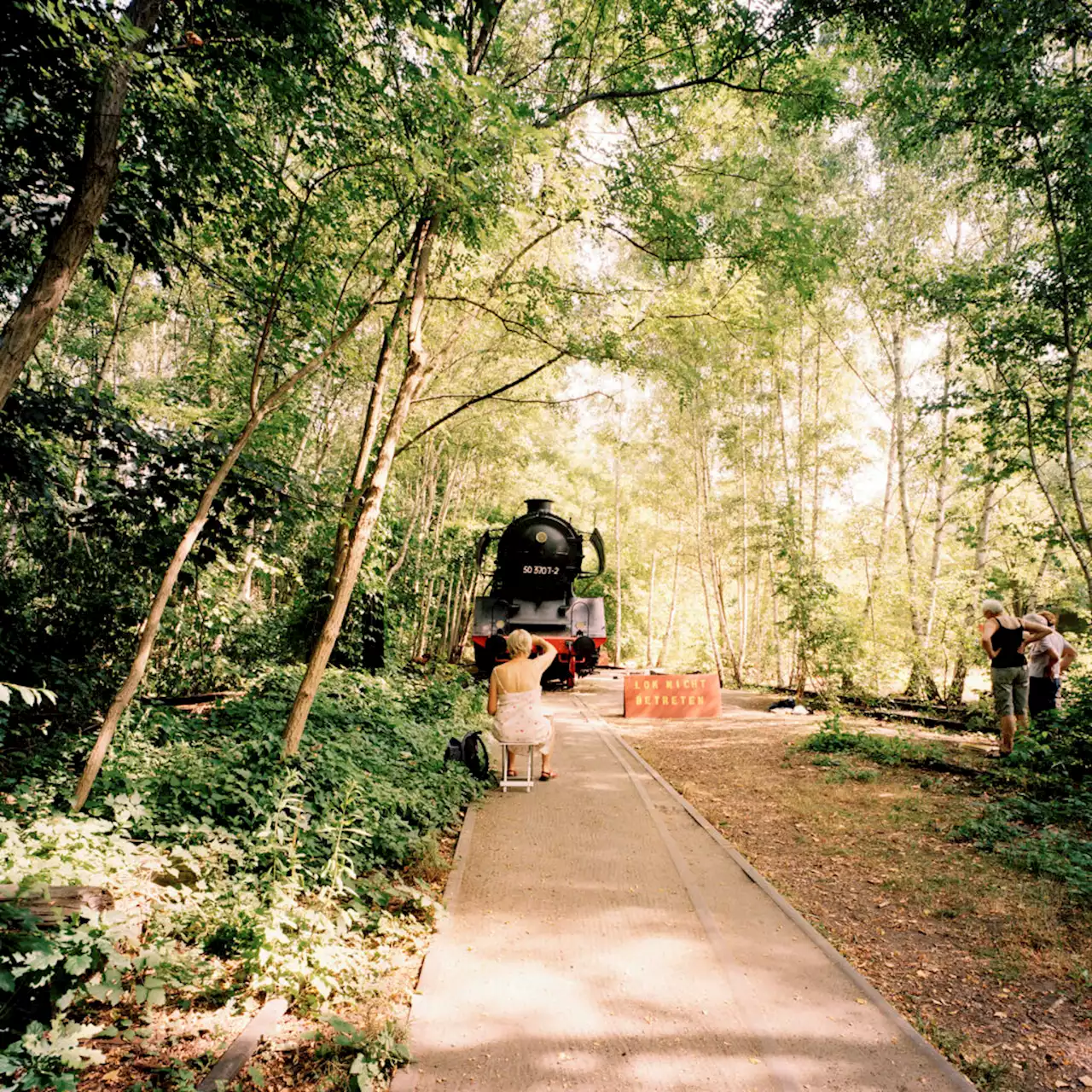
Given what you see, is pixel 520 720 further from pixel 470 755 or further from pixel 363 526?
pixel 363 526

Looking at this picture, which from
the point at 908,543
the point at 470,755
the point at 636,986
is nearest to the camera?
the point at 636,986

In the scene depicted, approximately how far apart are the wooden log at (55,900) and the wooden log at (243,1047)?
735mm

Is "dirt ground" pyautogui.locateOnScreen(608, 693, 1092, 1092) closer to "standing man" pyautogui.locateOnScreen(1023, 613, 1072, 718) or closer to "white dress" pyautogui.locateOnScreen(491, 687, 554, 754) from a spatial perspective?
"standing man" pyautogui.locateOnScreen(1023, 613, 1072, 718)

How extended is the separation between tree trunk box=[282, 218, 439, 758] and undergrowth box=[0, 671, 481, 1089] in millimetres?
294

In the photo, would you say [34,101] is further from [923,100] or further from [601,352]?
[923,100]

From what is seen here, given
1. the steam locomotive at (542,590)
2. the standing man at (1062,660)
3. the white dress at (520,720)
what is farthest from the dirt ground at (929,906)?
the steam locomotive at (542,590)

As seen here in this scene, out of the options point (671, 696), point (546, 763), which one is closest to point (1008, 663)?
point (671, 696)

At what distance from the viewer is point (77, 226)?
297 cm

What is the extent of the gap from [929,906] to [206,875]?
4.39 m

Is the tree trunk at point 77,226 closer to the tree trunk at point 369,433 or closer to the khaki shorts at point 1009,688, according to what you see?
the tree trunk at point 369,433

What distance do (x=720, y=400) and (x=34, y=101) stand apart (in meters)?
14.7

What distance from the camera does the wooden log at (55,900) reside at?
2.14m

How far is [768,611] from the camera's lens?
2459 cm

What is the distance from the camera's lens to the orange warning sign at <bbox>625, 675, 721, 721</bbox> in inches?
412
